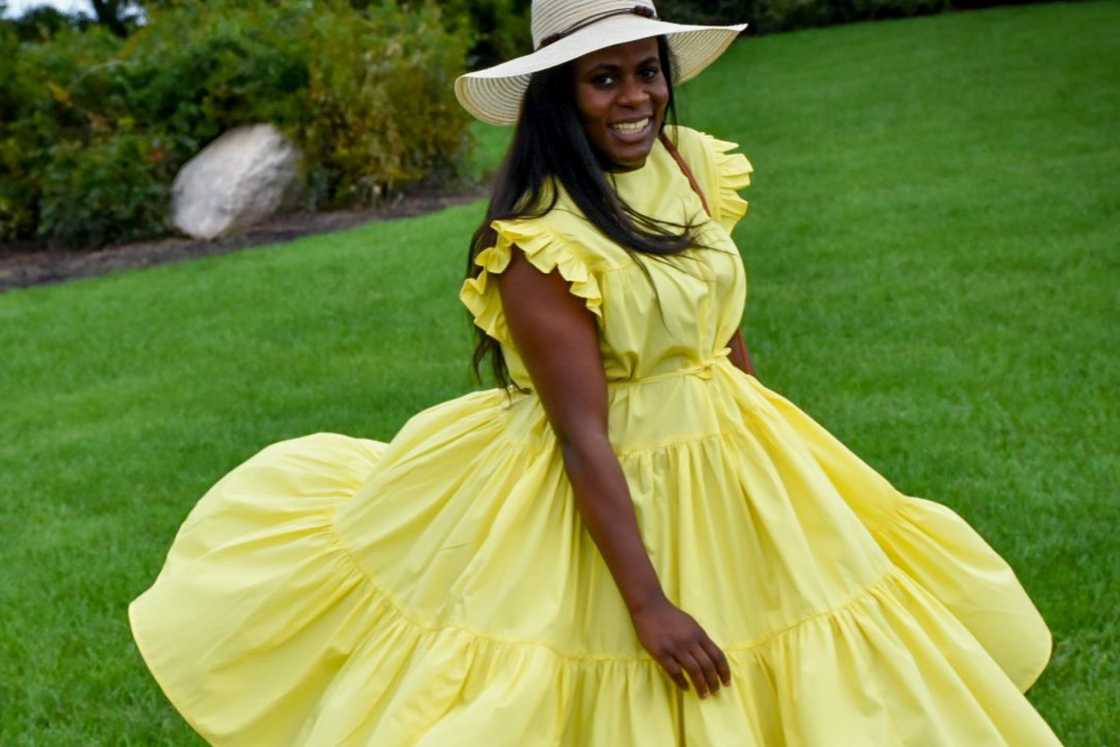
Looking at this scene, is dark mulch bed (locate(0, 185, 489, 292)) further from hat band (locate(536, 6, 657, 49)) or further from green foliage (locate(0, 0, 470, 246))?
hat band (locate(536, 6, 657, 49))

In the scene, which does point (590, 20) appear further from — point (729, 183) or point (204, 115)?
point (204, 115)

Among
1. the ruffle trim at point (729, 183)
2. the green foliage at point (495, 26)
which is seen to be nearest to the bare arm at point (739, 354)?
the ruffle trim at point (729, 183)

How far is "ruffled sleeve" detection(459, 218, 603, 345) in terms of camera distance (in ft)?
8.34

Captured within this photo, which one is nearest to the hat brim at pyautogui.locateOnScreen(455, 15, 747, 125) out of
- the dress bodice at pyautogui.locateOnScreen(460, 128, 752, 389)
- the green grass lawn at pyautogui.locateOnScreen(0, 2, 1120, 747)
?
the dress bodice at pyautogui.locateOnScreen(460, 128, 752, 389)

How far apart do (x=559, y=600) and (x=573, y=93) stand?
853mm

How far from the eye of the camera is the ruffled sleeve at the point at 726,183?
2994 mm

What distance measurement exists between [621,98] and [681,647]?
92 centimetres

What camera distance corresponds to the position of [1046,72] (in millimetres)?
14234

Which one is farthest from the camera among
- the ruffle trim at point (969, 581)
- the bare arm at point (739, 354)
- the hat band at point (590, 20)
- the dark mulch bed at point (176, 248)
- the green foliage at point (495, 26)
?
the green foliage at point (495, 26)

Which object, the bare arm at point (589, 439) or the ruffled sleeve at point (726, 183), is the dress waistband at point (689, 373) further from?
the ruffled sleeve at point (726, 183)

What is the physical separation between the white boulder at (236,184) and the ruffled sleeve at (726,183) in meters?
8.24

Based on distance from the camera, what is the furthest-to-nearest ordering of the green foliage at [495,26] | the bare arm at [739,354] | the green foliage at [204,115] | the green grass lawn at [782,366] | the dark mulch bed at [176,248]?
1. the green foliage at [495,26]
2. the green foliage at [204,115]
3. the dark mulch bed at [176,248]
4. the green grass lawn at [782,366]
5. the bare arm at [739,354]

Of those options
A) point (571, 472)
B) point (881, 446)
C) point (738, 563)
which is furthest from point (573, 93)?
point (881, 446)

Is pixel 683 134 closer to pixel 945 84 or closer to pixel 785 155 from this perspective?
pixel 785 155
